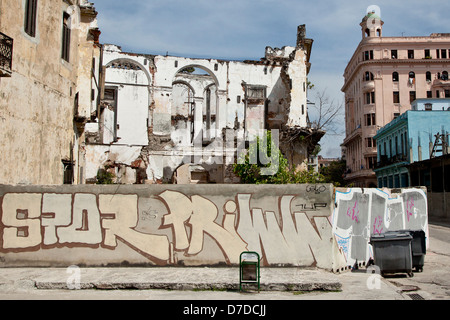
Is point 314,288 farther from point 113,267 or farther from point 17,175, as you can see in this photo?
point 17,175

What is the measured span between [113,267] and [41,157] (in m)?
4.70

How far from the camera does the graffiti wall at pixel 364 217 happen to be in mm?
9492

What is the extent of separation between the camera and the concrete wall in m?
9.19

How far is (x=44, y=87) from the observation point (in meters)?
12.1

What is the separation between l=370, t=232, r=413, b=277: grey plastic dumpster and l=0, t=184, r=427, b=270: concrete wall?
36.8 inches

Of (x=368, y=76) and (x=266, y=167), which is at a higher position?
(x=368, y=76)

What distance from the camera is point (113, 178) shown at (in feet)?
83.3

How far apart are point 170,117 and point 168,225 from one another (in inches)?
713

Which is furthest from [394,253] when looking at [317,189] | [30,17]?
[30,17]

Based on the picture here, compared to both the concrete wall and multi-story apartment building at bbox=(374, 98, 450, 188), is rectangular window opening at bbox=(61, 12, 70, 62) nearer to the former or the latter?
the concrete wall

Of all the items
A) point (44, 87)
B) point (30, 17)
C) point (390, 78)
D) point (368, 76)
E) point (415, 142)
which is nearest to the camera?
point (30, 17)

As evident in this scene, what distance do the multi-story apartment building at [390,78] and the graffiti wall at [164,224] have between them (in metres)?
48.0

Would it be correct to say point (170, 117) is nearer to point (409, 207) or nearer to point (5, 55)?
point (5, 55)

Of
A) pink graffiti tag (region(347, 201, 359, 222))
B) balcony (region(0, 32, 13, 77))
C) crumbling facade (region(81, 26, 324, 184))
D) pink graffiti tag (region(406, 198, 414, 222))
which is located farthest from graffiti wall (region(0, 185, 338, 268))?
crumbling facade (region(81, 26, 324, 184))
